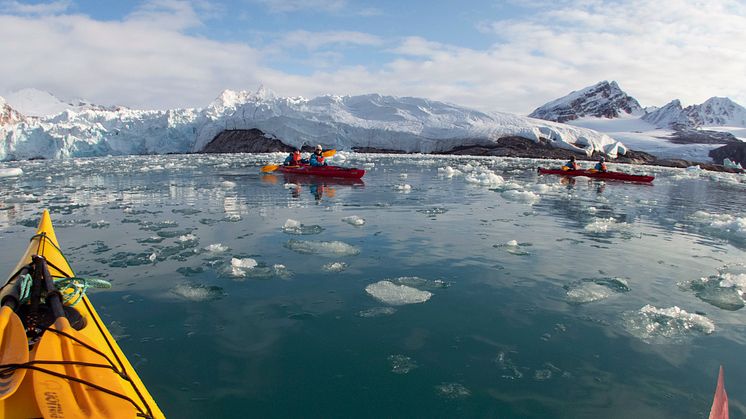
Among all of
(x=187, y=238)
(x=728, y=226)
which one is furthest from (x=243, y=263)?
(x=728, y=226)

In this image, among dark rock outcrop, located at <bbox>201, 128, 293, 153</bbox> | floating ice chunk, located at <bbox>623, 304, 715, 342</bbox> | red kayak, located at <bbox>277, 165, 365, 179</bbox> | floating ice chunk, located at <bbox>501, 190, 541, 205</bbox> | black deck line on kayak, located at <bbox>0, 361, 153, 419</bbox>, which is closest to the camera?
black deck line on kayak, located at <bbox>0, 361, 153, 419</bbox>

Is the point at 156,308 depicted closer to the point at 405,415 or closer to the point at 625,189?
the point at 405,415

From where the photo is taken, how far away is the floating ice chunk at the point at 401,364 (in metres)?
3.72

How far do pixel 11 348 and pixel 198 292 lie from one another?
2.51 m

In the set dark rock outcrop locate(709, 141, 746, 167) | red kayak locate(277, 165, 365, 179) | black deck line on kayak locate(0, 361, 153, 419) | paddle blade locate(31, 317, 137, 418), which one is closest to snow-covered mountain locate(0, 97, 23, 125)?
red kayak locate(277, 165, 365, 179)

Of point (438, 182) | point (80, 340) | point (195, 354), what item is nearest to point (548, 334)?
point (195, 354)

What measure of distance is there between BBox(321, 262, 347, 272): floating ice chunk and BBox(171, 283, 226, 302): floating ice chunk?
140cm

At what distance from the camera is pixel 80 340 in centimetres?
295

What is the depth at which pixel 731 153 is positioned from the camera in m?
49.4

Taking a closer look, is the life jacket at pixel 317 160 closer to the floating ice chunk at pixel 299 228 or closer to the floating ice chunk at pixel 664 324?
the floating ice chunk at pixel 299 228

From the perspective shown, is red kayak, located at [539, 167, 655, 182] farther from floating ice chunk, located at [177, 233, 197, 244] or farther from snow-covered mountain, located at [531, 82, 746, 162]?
snow-covered mountain, located at [531, 82, 746, 162]

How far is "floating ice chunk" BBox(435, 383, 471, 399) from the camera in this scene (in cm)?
339

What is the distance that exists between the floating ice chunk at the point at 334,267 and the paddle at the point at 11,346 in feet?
11.2

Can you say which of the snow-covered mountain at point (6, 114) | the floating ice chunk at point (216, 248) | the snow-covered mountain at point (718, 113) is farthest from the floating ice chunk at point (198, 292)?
the snow-covered mountain at point (6, 114)
